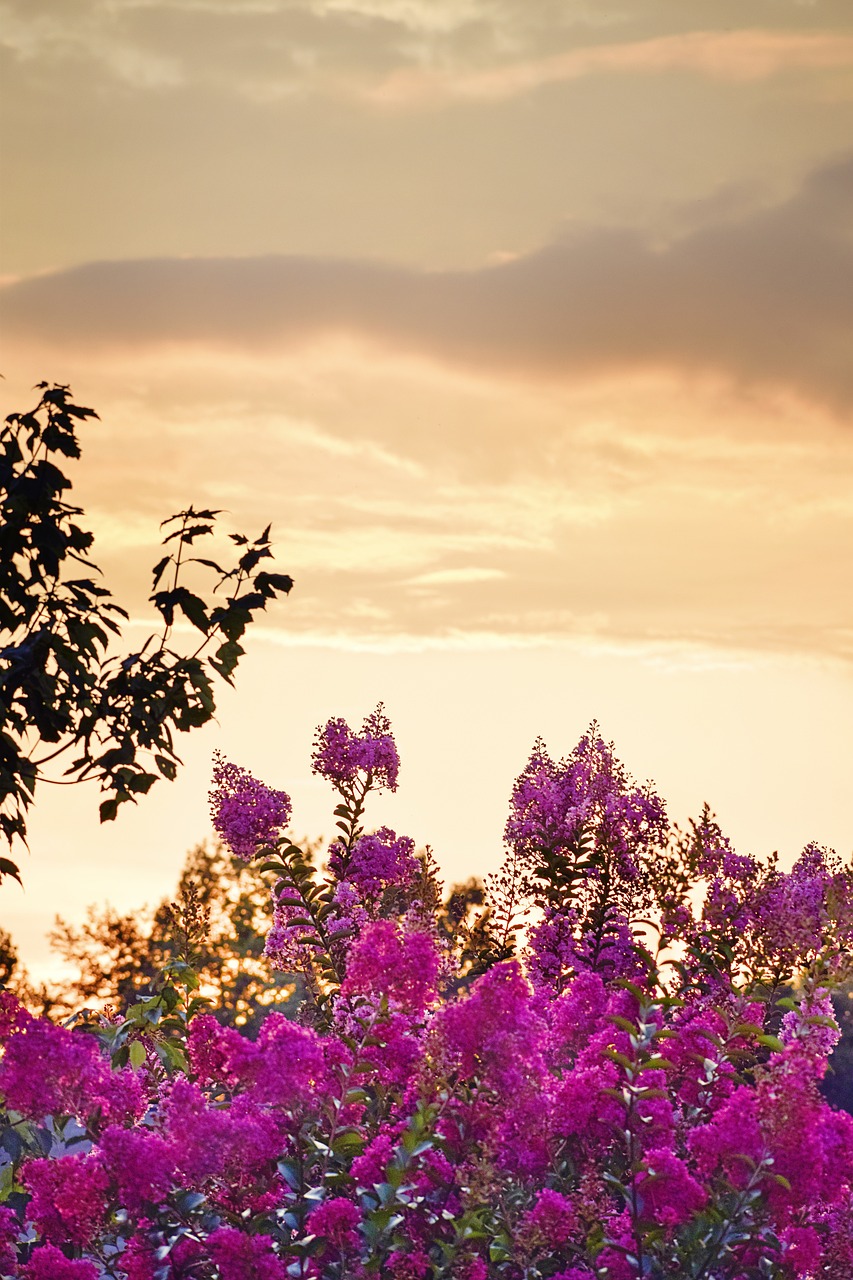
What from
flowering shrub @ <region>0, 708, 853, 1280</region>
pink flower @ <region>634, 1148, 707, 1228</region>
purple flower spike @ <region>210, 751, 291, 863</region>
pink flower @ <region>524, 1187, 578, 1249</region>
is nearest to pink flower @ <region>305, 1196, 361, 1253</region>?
flowering shrub @ <region>0, 708, 853, 1280</region>

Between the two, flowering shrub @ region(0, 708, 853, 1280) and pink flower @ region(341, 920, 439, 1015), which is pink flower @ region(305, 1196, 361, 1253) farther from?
pink flower @ region(341, 920, 439, 1015)

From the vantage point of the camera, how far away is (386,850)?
9.02 metres

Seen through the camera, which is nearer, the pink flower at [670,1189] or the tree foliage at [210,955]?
the pink flower at [670,1189]

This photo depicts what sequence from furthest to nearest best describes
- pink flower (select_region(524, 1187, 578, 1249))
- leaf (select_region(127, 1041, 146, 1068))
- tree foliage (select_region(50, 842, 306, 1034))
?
tree foliage (select_region(50, 842, 306, 1034)) < leaf (select_region(127, 1041, 146, 1068)) < pink flower (select_region(524, 1187, 578, 1249))

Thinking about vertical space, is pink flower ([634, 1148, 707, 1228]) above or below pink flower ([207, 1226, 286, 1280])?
A: above

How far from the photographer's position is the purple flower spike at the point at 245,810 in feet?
28.0

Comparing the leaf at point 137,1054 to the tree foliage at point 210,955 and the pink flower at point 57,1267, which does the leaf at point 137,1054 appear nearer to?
the pink flower at point 57,1267

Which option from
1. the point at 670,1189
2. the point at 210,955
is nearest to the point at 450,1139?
the point at 670,1189

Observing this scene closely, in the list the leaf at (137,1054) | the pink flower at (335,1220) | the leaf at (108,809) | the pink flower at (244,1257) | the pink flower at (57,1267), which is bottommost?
the pink flower at (57,1267)

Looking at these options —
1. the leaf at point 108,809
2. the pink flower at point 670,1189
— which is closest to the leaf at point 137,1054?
the leaf at point 108,809

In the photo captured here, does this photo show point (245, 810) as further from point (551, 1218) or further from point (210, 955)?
point (210, 955)

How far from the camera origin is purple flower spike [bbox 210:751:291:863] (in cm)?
855

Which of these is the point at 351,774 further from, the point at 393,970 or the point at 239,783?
the point at 393,970

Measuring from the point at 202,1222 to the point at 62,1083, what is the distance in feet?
2.86
